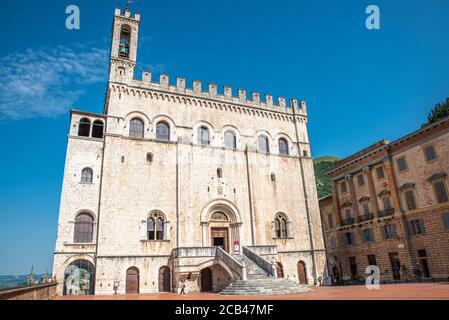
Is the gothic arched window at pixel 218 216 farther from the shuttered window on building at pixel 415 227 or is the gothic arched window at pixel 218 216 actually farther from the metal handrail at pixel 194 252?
the shuttered window on building at pixel 415 227

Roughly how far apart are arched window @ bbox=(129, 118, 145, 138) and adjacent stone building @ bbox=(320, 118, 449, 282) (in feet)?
72.1

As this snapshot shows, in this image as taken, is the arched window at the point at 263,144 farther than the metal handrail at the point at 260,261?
Yes

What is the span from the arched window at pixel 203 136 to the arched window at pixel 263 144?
5586 mm

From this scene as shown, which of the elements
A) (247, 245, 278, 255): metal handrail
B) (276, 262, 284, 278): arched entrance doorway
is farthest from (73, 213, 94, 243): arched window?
(276, 262, 284, 278): arched entrance doorway

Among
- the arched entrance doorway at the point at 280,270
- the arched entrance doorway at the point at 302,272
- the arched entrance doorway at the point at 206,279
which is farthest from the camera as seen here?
the arched entrance doorway at the point at 302,272

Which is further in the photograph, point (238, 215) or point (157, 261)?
point (238, 215)

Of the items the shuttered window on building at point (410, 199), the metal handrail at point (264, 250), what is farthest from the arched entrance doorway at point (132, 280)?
the shuttered window on building at point (410, 199)

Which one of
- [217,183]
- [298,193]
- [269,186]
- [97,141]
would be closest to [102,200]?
[97,141]

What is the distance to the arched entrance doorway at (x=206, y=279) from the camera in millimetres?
22484

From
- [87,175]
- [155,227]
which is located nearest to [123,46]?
[87,175]

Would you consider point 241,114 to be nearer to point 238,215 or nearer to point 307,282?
point 238,215

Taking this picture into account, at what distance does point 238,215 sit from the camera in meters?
26.2

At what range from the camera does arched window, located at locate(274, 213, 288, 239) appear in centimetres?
2777

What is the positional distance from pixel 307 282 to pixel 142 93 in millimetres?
21820
